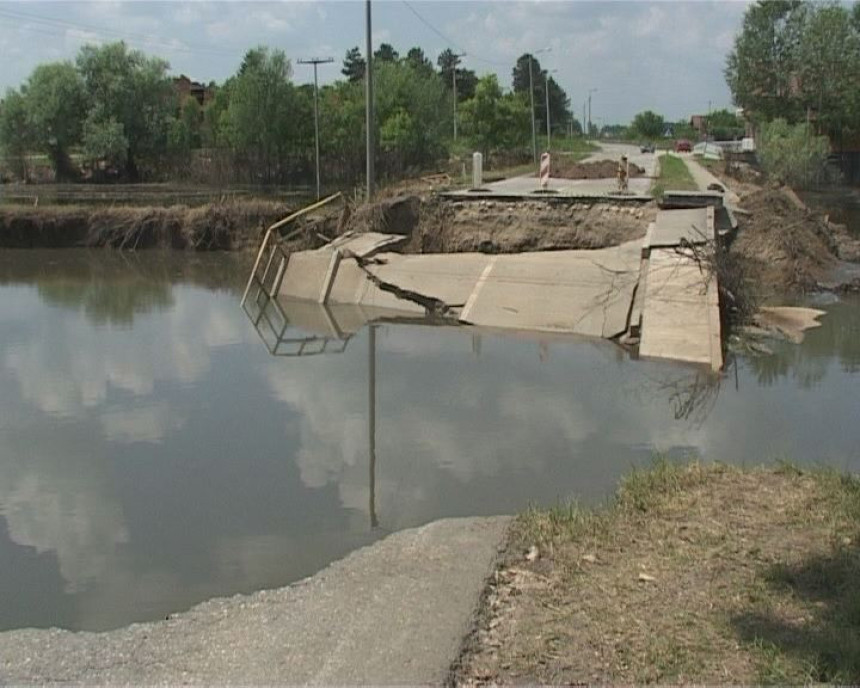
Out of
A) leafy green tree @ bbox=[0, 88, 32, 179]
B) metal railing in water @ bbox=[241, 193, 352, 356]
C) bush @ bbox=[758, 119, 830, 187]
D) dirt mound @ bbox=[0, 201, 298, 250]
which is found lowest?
metal railing in water @ bbox=[241, 193, 352, 356]

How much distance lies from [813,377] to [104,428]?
9.17 m

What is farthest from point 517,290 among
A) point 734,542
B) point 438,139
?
point 438,139

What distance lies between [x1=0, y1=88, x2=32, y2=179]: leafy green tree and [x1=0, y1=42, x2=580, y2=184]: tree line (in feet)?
0.21

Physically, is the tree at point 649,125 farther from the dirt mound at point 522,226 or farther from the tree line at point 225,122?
the dirt mound at point 522,226

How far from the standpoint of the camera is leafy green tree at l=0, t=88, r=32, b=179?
197ft

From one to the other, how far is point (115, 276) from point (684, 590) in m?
22.1

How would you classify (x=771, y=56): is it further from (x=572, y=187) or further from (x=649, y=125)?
(x=649, y=125)

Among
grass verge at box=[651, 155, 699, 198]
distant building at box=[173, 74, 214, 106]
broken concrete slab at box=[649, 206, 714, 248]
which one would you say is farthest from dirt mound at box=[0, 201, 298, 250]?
distant building at box=[173, 74, 214, 106]

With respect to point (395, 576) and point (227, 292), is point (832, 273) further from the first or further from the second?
point (395, 576)

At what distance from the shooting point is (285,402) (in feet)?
38.6

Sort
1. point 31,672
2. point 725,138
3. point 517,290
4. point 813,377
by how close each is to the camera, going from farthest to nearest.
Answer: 1. point 725,138
2. point 517,290
3. point 813,377
4. point 31,672

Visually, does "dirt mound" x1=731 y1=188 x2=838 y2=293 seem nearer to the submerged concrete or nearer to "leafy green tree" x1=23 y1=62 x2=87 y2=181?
the submerged concrete

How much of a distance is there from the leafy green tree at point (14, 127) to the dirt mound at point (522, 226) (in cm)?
4638

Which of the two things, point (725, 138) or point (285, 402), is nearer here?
point (285, 402)
